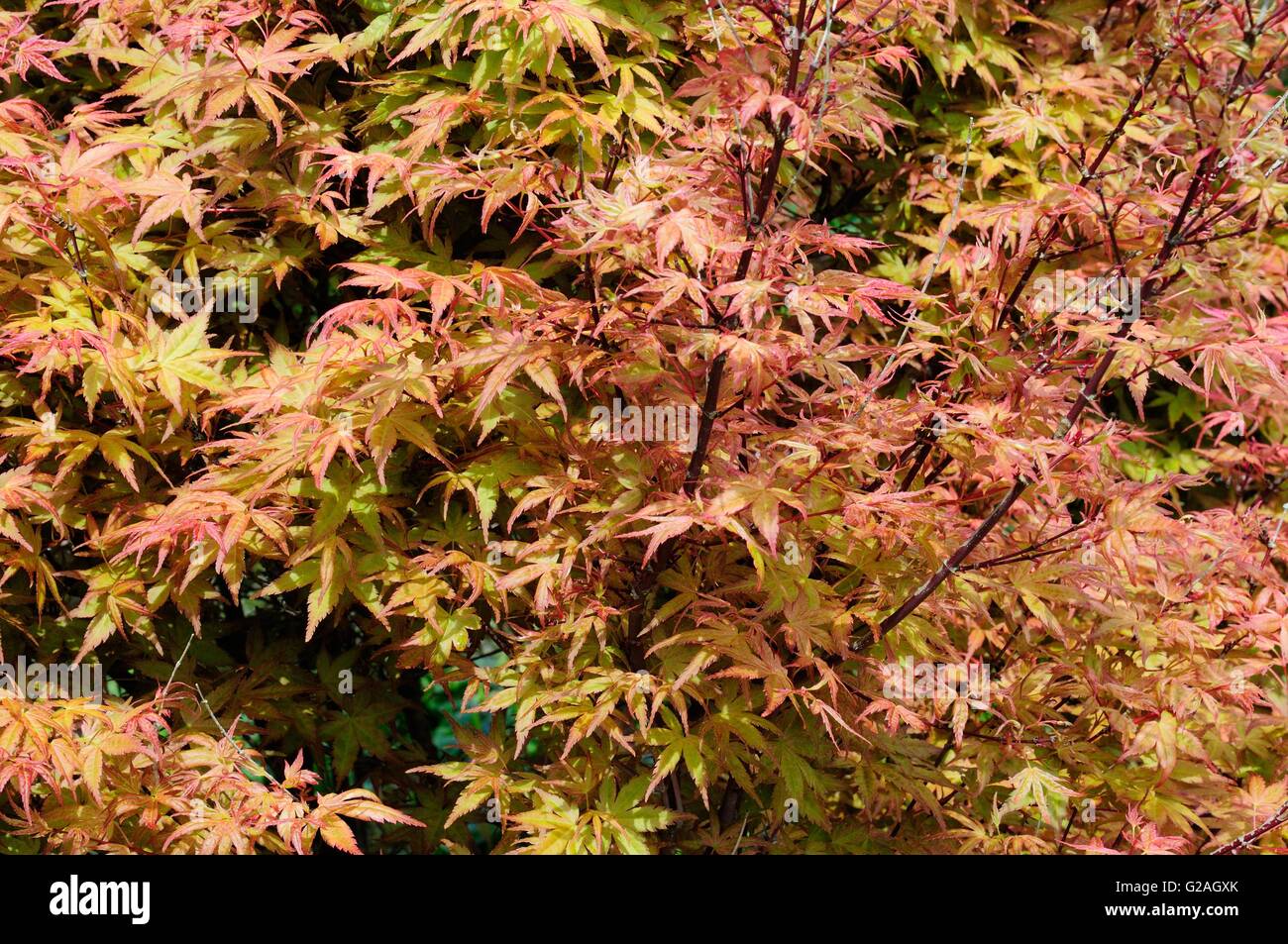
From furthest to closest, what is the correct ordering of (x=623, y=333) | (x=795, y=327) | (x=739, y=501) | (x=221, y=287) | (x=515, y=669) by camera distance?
(x=795, y=327)
(x=221, y=287)
(x=515, y=669)
(x=623, y=333)
(x=739, y=501)

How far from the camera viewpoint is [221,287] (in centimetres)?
312

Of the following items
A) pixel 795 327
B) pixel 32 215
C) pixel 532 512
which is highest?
pixel 32 215

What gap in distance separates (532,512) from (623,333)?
0.55m

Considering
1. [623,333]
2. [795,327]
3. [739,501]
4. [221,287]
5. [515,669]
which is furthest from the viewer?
[795,327]

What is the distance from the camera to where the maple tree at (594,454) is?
2619mm

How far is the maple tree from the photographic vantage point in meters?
2.62

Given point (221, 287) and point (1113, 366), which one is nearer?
point (1113, 366)

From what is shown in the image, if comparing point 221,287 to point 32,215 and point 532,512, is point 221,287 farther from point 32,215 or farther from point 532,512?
point 532,512

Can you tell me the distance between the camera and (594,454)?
9.36 feet

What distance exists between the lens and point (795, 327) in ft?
11.8

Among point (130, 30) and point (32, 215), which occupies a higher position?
point (130, 30)
